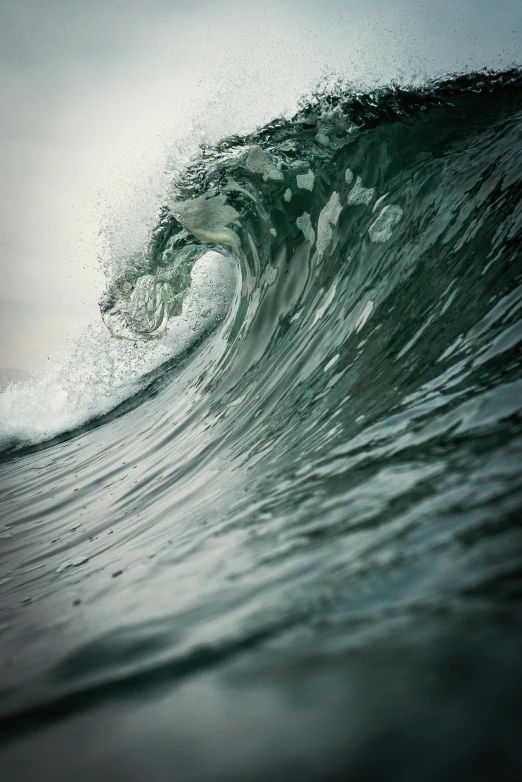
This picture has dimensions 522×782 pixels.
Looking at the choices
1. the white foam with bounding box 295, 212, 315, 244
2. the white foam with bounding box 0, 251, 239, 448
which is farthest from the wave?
the white foam with bounding box 0, 251, 239, 448

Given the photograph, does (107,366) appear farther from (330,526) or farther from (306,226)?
(330,526)

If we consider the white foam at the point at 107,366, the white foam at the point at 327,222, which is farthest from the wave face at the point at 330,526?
the white foam at the point at 107,366

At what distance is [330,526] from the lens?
0.95 meters

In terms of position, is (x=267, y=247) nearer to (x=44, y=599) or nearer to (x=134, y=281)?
(x=134, y=281)

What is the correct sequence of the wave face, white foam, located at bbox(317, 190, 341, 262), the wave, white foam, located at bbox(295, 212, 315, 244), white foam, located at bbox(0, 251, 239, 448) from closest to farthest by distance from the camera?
the wave face → the wave → white foam, located at bbox(317, 190, 341, 262) → white foam, located at bbox(295, 212, 315, 244) → white foam, located at bbox(0, 251, 239, 448)

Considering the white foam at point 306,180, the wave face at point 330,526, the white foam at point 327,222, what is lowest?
the wave face at point 330,526

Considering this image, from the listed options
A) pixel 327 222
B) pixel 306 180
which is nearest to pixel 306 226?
pixel 327 222

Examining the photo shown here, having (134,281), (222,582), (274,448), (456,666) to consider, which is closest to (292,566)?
(222,582)

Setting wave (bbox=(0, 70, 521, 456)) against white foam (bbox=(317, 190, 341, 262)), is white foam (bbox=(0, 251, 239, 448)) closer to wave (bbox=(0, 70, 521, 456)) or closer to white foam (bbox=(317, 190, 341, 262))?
wave (bbox=(0, 70, 521, 456))

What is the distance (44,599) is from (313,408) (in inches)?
37.1

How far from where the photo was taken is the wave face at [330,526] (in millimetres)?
537

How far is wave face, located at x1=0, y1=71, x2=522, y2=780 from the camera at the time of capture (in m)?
0.54

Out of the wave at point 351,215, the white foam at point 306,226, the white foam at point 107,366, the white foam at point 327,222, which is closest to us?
the wave at point 351,215

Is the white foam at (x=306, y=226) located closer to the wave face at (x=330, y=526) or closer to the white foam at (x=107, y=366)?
the wave face at (x=330, y=526)
